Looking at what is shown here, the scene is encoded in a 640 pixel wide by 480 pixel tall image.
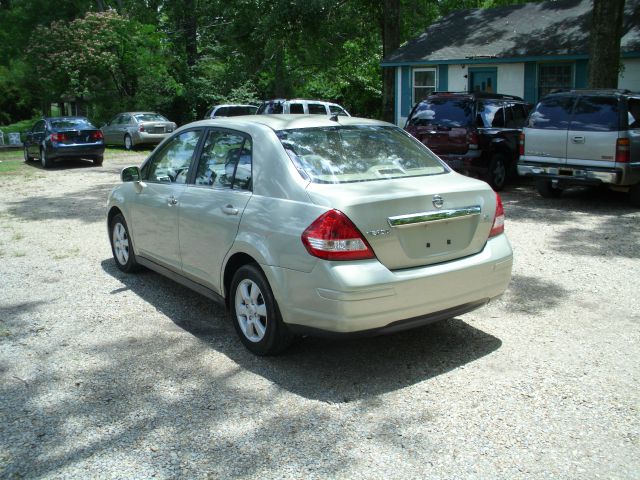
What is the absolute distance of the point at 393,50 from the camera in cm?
2367

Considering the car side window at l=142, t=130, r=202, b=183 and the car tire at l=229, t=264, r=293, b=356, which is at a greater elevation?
the car side window at l=142, t=130, r=202, b=183

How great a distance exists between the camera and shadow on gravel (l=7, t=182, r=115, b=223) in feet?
38.4

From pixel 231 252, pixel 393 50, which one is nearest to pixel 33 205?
pixel 231 252

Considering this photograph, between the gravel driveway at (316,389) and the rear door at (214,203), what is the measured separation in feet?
1.99

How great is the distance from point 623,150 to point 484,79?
37.0 ft

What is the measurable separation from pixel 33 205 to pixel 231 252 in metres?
9.38

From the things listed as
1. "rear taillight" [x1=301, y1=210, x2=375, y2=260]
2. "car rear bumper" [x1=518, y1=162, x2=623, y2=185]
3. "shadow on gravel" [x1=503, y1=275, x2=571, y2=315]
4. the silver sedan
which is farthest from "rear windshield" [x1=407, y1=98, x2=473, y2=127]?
the silver sedan

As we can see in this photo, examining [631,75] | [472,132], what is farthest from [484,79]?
[472,132]

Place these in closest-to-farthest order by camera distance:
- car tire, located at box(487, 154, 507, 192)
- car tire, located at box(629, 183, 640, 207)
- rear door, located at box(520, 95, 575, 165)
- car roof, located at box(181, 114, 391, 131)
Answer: car roof, located at box(181, 114, 391, 131)
car tire, located at box(629, 183, 640, 207)
rear door, located at box(520, 95, 575, 165)
car tire, located at box(487, 154, 507, 192)

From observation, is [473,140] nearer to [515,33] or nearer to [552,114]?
[552,114]

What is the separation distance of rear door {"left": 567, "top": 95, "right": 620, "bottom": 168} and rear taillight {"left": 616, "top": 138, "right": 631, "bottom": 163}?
68 millimetres

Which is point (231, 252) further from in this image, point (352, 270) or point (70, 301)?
point (70, 301)

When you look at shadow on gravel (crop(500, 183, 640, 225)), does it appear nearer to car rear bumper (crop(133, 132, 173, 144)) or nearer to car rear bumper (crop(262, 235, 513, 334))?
car rear bumper (crop(262, 235, 513, 334))

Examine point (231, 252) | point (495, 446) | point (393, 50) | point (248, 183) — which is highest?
point (393, 50)
